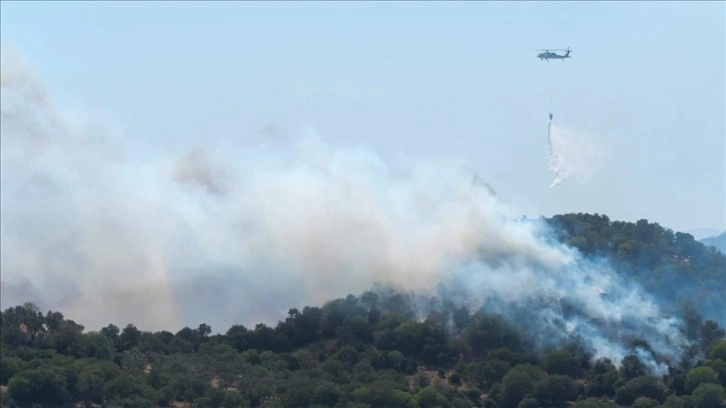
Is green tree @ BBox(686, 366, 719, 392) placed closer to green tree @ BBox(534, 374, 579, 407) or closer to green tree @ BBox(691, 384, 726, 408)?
green tree @ BBox(691, 384, 726, 408)

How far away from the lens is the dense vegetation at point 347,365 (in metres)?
81.1

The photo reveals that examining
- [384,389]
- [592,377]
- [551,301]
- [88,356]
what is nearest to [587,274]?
[551,301]

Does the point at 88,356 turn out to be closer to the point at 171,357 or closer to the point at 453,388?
the point at 171,357

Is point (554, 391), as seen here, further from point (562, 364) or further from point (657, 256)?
point (657, 256)

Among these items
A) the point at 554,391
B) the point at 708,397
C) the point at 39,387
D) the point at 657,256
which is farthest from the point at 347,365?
the point at 657,256

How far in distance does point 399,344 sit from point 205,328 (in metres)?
12.0

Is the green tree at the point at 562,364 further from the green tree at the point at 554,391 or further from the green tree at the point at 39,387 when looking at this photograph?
the green tree at the point at 39,387

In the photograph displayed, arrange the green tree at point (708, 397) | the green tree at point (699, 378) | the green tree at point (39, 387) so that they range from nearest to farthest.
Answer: the green tree at point (39, 387) → the green tree at point (708, 397) → the green tree at point (699, 378)

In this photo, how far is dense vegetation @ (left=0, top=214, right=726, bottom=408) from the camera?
81.1m

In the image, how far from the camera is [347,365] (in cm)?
9350

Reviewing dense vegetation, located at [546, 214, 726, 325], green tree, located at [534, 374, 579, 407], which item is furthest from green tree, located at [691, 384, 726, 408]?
dense vegetation, located at [546, 214, 726, 325]

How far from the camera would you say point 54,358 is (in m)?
81.8

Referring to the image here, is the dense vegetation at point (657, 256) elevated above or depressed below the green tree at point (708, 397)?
above


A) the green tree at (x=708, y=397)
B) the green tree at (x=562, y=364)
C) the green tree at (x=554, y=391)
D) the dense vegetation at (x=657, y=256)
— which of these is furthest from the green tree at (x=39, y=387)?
the dense vegetation at (x=657, y=256)
